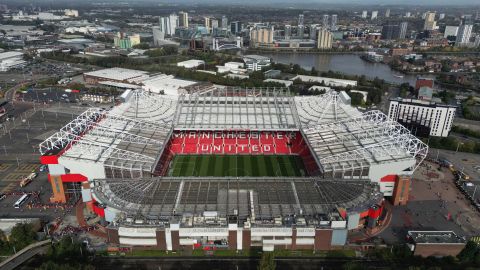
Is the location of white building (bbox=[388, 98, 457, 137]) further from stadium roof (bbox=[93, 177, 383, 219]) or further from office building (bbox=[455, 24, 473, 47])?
office building (bbox=[455, 24, 473, 47])

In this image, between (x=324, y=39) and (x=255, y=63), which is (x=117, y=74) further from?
(x=324, y=39)

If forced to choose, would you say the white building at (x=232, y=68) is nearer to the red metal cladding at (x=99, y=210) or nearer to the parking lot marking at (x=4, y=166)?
the parking lot marking at (x=4, y=166)

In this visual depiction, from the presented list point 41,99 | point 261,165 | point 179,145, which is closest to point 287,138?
point 261,165

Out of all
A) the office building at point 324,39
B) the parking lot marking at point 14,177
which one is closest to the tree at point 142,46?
the office building at point 324,39

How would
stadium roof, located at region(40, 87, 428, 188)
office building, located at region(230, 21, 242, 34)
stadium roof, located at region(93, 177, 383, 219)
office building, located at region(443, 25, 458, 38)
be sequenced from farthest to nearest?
office building, located at region(230, 21, 242, 34) → office building, located at region(443, 25, 458, 38) → stadium roof, located at region(40, 87, 428, 188) → stadium roof, located at region(93, 177, 383, 219)

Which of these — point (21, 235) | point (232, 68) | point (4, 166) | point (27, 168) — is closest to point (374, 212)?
point (21, 235)

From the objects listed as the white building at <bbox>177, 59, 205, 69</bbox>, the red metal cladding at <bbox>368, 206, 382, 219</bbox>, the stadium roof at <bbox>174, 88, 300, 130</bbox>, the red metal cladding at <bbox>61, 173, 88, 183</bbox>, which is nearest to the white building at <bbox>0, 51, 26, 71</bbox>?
the white building at <bbox>177, 59, 205, 69</bbox>

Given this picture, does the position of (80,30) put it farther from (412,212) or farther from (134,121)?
(412,212)
